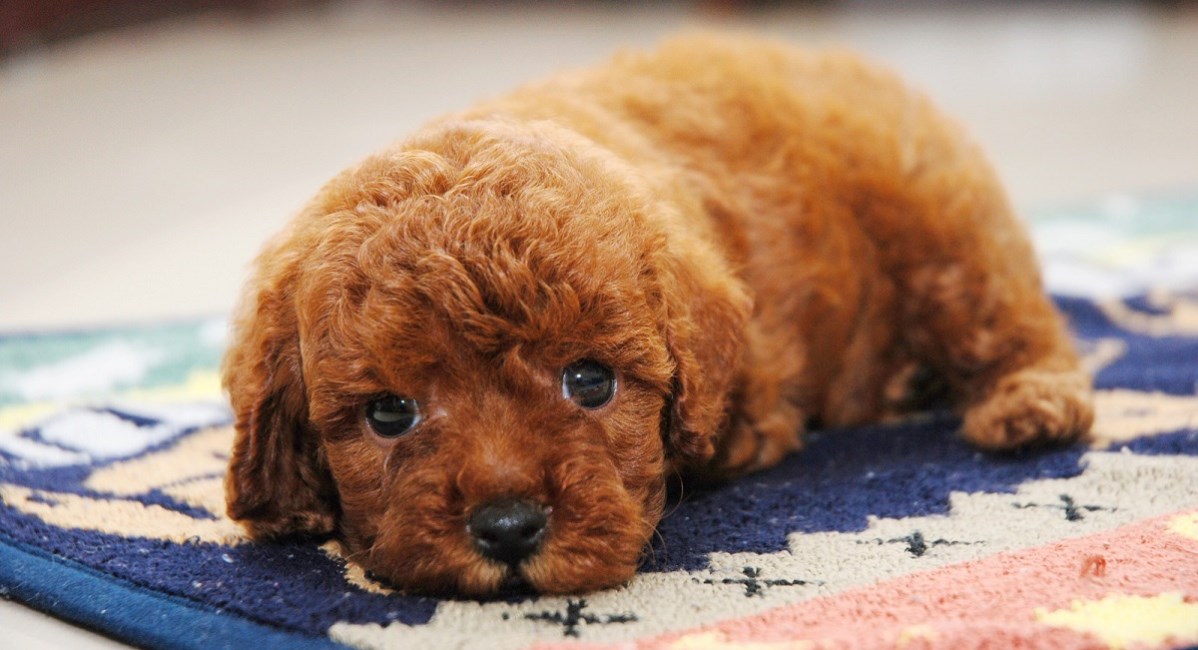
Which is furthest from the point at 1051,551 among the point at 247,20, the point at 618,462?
the point at 247,20

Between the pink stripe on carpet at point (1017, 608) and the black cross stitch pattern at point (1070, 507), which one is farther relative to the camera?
the black cross stitch pattern at point (1070, 507)

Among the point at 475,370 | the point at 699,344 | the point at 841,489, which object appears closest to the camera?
the point at 475,370

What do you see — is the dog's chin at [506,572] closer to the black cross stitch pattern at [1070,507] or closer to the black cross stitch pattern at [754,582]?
the black cross stitch pattern at [754,582]

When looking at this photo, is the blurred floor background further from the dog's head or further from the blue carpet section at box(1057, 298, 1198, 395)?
the blue carpet section at box(1057, 298, 1198, 395)

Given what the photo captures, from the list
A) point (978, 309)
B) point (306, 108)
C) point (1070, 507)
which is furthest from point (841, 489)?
point (306, 108)

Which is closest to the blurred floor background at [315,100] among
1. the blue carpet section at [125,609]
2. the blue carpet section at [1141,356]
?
the blue carpet section at [125,609]

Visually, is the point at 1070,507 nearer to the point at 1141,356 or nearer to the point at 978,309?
the point at 978,309

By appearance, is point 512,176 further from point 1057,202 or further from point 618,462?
point 1057,202

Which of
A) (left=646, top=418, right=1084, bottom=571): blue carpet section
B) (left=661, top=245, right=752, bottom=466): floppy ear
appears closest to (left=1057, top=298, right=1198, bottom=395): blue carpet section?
(left=646, top=418, right=1084, bottom=571): blue carpet section

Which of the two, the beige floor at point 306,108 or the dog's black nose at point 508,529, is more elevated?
the dog's black nose at point 508,529
